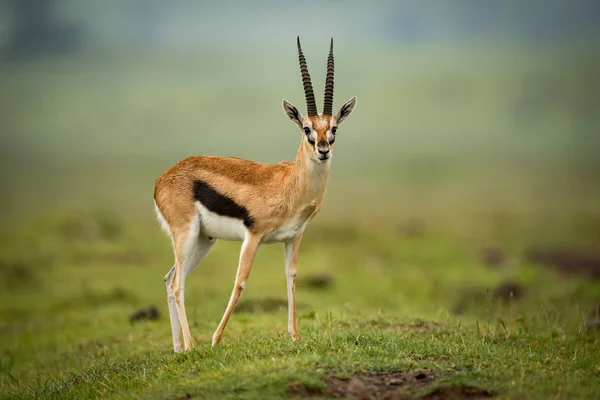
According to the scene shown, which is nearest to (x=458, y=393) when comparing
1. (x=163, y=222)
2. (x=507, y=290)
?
(x=163, y=222)

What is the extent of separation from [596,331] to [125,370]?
8.84 metres

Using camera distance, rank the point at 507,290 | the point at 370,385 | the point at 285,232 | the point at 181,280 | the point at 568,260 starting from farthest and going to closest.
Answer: the point at 568,260, the point at 507,290, the point at 181,280, the point at 285,232, the point at 370,385

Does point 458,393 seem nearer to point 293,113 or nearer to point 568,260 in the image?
point 293,113

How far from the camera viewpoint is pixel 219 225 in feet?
36.8

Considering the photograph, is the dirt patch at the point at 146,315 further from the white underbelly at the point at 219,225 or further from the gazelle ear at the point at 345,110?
the gazelle ear at the point at 345,110

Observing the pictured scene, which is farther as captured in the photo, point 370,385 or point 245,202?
point 245,202

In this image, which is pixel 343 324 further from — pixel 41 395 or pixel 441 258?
pixel 441 258

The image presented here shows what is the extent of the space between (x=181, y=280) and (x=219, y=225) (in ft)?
3.17

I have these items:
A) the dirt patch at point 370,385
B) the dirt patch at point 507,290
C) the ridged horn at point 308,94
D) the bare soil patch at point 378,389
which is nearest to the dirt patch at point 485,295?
the dirt patch at point 507,290

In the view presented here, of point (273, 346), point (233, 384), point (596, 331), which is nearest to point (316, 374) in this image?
point (233, 384)

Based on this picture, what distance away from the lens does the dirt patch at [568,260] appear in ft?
85.7

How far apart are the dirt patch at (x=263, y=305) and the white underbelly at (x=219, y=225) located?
19.4 ft

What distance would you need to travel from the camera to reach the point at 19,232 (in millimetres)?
30375

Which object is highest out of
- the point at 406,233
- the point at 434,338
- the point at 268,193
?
the point at 268,193
